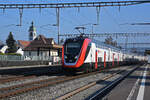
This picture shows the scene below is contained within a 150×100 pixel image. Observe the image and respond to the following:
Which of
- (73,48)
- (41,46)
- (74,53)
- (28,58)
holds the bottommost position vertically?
(28,58)

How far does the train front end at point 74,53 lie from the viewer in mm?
18734

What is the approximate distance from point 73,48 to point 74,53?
588 millimetres

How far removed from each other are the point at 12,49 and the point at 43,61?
148 feet

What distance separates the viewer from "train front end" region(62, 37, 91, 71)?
738 inches

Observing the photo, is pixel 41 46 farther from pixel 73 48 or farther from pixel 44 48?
pixel 73 48

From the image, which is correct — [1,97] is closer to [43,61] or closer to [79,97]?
[79,97]

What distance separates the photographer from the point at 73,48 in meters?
19.5


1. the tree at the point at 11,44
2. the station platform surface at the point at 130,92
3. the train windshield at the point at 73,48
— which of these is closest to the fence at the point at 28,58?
the train windshield at the point at 73,48

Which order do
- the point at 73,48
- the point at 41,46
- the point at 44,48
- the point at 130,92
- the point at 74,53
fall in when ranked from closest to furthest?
the point at 130,92 < the point at 74,53 < the point at 73,48 < the point at 41,46 < the point at 44,48

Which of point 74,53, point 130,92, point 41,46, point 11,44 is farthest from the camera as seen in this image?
point 11,44

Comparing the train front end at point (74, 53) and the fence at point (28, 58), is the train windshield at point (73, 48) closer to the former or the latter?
the train front end at point (74, 53)

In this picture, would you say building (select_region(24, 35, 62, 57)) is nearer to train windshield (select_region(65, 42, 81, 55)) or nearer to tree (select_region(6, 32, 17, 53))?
tree (select_region(6, 32, 17, 53))

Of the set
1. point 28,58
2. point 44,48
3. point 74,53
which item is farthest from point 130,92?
point 28,58

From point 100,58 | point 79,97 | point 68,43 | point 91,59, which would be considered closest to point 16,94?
point 79,97
